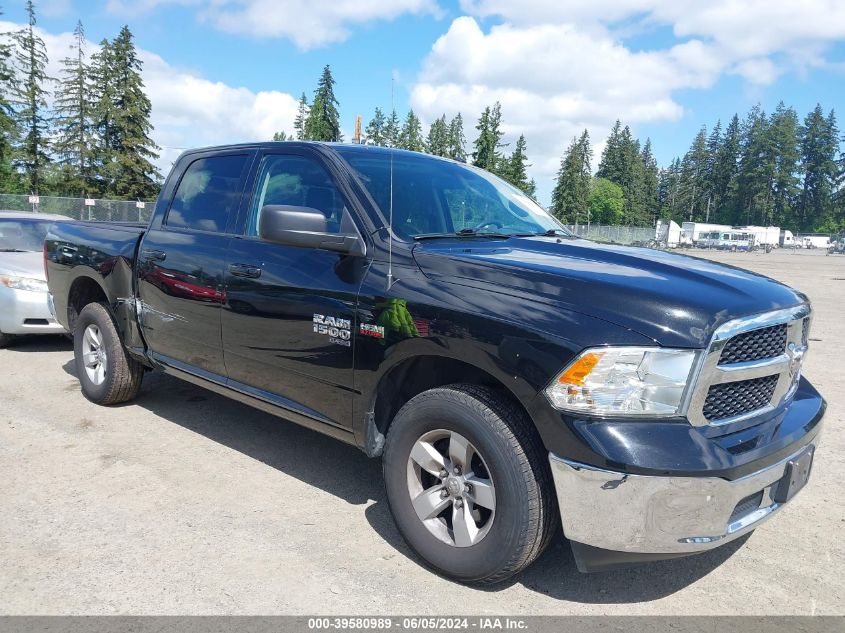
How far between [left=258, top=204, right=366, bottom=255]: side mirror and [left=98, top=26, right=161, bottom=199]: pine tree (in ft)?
182

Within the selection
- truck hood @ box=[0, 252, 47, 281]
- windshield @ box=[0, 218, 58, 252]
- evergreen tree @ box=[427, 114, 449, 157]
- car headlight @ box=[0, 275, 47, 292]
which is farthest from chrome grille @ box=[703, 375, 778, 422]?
evergreen tree @ box=[427, 114, 449, 157]

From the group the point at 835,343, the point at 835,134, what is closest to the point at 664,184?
the point at 835,134

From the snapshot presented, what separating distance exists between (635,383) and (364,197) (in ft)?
5.71

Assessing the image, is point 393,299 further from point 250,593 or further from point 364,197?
point 250,593

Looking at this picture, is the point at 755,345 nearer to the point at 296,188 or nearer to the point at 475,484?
the point at 475,484

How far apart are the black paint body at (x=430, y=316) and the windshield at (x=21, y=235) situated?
4610mm

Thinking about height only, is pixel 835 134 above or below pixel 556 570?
above

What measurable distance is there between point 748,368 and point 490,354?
3.35ft

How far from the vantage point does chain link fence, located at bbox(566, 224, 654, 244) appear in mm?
4465

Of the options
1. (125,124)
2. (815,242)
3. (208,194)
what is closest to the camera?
(208,194)

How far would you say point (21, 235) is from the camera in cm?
847

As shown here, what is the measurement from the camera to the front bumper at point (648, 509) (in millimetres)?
2363

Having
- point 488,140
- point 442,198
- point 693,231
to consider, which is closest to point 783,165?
point 693,231

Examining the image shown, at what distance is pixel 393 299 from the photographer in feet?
10.0
